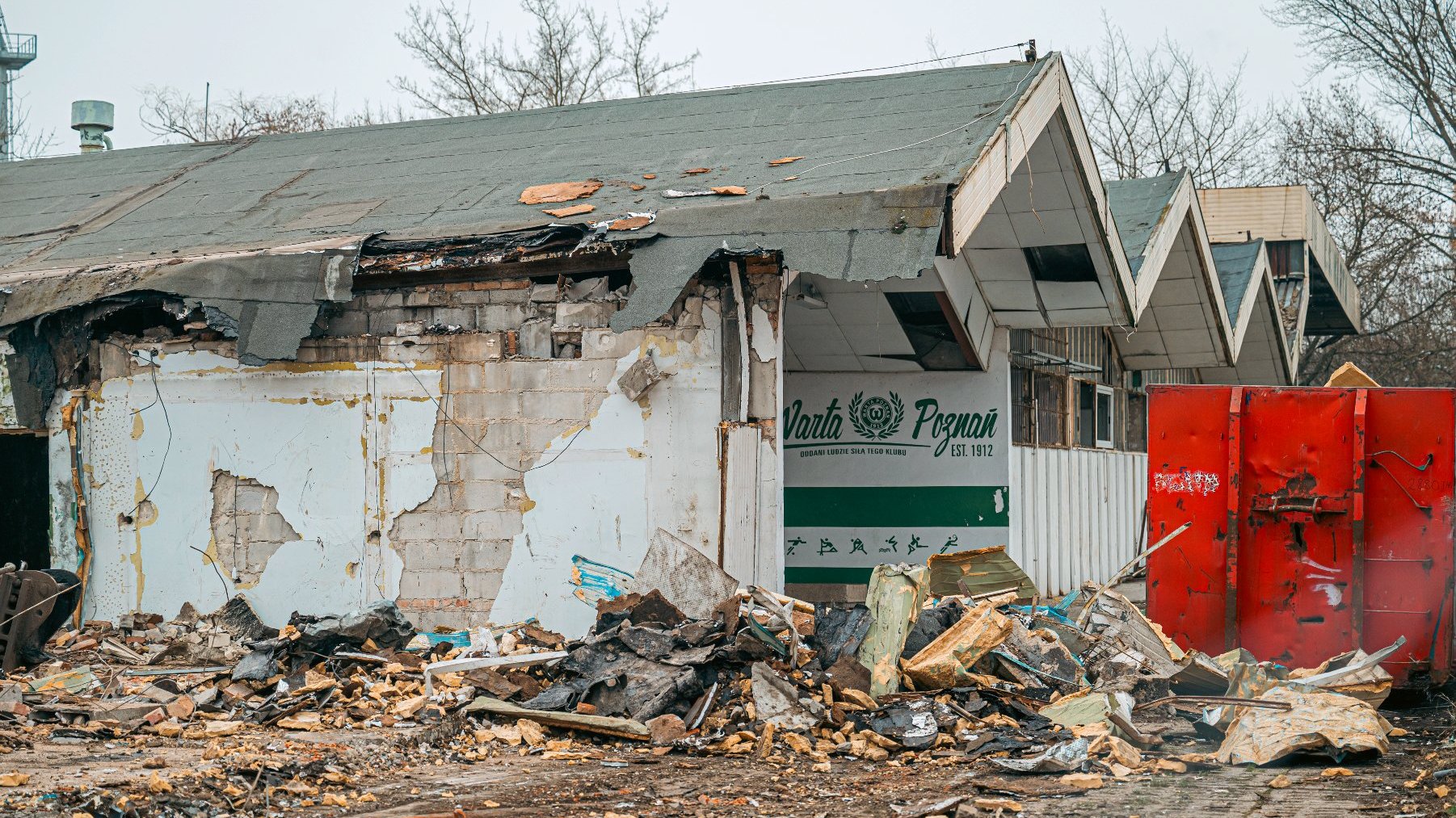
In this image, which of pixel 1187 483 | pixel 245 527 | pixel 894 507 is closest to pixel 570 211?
pixel 245 527

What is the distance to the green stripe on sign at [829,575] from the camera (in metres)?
13.4

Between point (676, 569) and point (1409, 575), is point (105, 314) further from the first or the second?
point (1409, 575)

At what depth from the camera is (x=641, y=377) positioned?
9.10 meters

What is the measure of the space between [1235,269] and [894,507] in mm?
7606

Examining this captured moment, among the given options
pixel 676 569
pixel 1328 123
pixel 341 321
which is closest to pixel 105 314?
pixel 341 321

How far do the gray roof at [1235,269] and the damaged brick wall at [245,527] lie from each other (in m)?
11.9

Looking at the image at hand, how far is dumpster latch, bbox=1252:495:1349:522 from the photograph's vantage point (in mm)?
8242

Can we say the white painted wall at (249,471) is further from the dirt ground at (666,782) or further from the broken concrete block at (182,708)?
the dirt ground at (666,782)

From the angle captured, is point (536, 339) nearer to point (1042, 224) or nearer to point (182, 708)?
point (182, 708)

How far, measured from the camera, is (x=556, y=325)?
31.0ft

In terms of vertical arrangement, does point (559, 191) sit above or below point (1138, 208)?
below

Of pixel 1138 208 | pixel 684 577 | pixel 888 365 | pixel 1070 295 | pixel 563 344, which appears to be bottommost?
pixel 684 577

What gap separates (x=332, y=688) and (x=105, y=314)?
409 cm

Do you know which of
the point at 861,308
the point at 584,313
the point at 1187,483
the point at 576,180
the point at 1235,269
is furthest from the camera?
the point at 1235,269
